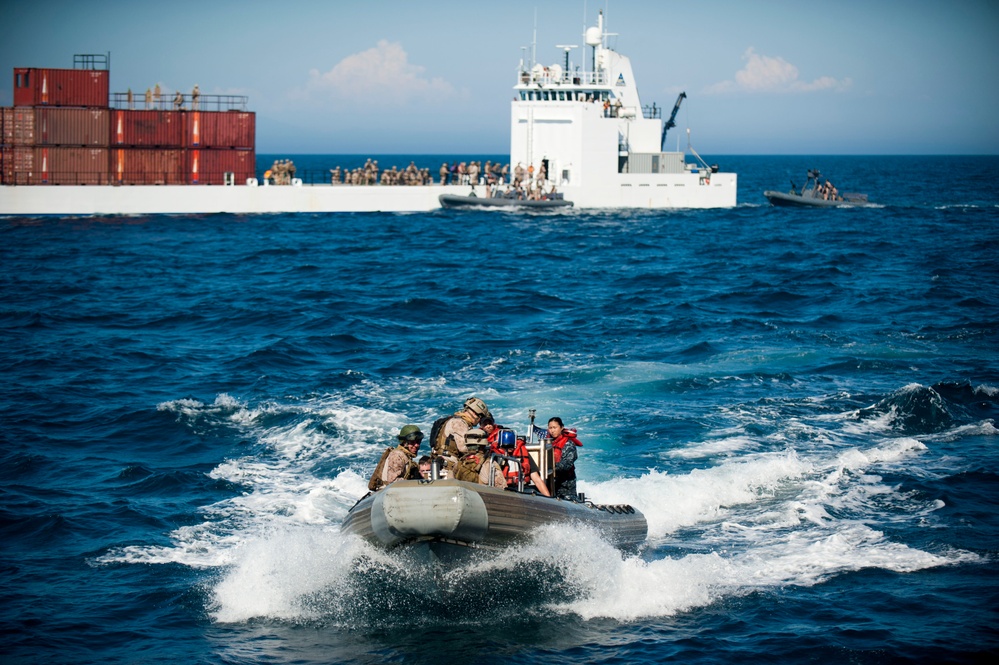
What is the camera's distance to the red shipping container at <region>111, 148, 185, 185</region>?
64062mm

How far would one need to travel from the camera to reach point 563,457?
13.6 metres

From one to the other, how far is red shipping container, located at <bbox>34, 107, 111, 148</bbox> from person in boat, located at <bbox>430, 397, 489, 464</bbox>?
5589 centimetres

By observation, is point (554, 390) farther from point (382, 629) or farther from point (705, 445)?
point (382, 629)

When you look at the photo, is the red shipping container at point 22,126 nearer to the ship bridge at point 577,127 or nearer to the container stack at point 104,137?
the container stack at point 104,137

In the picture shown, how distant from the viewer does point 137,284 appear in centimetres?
4066

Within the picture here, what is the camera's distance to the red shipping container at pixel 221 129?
213 ft

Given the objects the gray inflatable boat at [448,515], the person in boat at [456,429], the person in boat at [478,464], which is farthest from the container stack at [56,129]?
the person in boat at [478,464]

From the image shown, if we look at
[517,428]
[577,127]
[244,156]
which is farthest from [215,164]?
[517,428]

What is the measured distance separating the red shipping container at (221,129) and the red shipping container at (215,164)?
43cm

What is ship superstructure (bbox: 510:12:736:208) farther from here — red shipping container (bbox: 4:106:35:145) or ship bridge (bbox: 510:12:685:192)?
red shipping container (bbox: 4:106:35:145)

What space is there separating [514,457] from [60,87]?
5923cm

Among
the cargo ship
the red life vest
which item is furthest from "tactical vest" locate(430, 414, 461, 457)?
the cargo ship

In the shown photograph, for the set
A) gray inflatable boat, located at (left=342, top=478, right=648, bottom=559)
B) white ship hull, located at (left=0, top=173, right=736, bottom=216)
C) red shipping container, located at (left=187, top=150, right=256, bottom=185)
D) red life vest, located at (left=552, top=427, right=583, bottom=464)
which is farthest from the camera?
red shipping container, located at (left=187, top=150, right=256, bottom=185)

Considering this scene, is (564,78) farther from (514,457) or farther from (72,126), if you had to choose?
(514,457)
